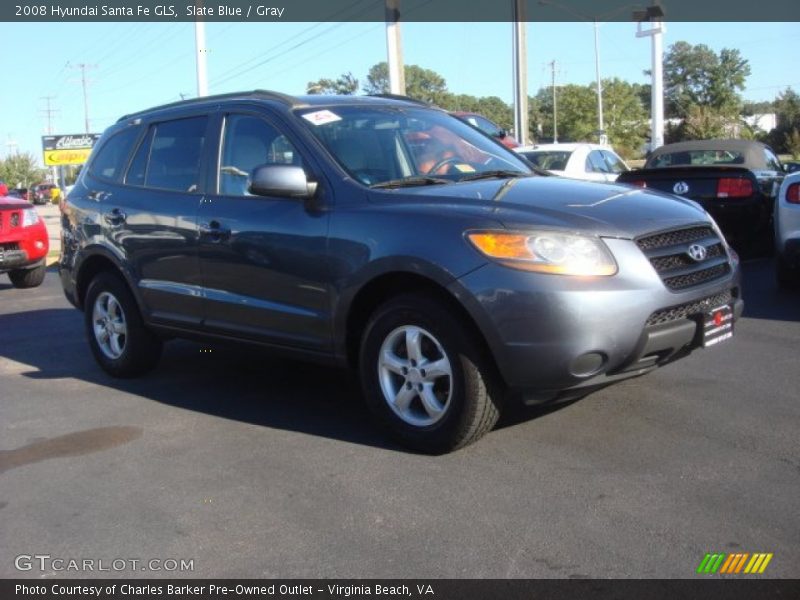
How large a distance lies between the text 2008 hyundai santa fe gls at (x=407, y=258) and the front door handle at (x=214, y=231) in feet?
0.06

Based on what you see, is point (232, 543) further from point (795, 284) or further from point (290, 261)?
point (795, 284)

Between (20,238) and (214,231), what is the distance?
7.31m

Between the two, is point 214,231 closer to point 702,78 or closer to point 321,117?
point 321,117

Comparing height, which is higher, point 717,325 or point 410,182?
point 410,182

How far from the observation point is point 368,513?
363 centimetres

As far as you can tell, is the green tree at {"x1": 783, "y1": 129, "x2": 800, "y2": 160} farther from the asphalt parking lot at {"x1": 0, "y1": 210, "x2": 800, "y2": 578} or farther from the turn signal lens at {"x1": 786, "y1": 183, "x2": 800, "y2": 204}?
the asphalt parking lot at {"x1": 0, "y1": 210, "x2": 800, "y2": 578}

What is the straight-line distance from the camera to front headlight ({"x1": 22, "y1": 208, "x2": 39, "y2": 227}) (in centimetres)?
1143

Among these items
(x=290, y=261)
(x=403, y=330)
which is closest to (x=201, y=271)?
(x=290, y=261)

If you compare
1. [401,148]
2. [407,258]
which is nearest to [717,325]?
[407,258]

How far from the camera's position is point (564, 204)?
4.11m

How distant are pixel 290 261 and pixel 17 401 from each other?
8.16 ft

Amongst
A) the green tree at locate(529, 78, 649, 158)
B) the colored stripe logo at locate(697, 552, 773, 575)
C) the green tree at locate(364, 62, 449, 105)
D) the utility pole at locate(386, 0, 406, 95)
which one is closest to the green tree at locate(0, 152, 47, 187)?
the green tree at locate(364, 62, 449, 105)

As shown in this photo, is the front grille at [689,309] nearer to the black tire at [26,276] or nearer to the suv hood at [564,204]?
the suv hood at [564,204]

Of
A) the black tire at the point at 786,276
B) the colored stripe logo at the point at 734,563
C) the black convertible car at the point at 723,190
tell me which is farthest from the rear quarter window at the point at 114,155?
the black tire at the point at 786,276
